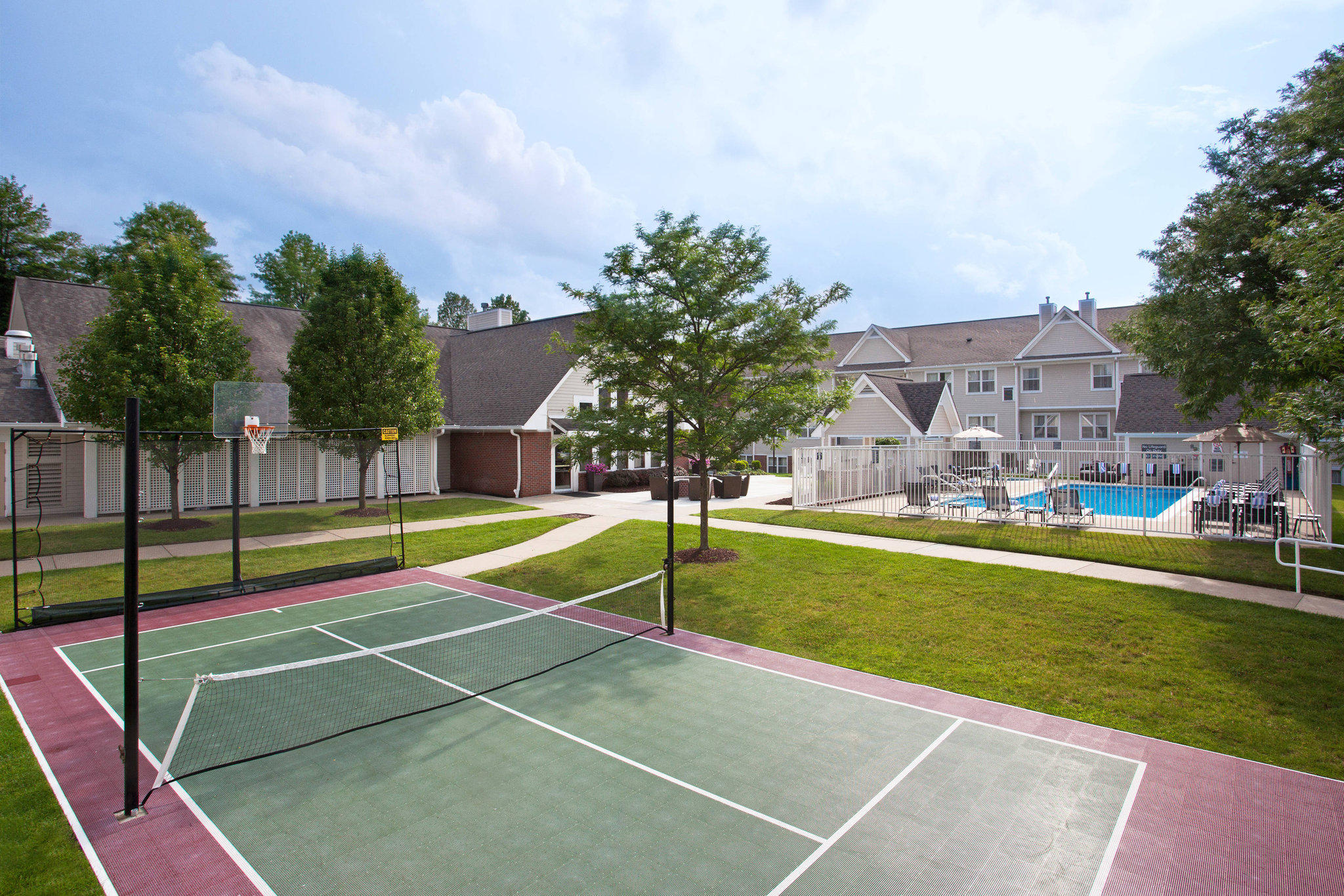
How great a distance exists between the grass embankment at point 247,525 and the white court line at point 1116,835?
62.1 feet

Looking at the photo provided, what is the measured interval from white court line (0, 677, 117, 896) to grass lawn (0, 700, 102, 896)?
28mm

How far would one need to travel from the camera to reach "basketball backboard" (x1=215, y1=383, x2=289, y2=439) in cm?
1434

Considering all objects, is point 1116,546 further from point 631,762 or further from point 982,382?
point 982,382

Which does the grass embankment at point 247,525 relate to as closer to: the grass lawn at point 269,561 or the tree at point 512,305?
the grass lawn at point 269,561

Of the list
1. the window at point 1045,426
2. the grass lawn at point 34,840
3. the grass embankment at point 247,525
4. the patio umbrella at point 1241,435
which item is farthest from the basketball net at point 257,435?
the window at point 1045,426

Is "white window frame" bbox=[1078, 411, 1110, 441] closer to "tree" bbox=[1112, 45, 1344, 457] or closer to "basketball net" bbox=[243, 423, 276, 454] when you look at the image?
"tree" bbox=[1112, 45, 1344, 457]

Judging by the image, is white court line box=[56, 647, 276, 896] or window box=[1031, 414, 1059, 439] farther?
window box=[1031, 414, 1059, 439]

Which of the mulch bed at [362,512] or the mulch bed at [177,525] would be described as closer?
the mulch bed at [177,525]

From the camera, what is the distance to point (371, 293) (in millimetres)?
22000

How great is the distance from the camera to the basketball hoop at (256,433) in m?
14.2

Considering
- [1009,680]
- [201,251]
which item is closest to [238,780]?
[1009,680]

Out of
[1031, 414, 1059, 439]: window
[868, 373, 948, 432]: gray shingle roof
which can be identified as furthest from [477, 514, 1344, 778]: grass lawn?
[1031, 414, 1059, 439]: window

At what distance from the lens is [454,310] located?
84.7 meters

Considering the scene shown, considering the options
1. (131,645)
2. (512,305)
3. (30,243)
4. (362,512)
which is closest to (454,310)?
(512,305)
